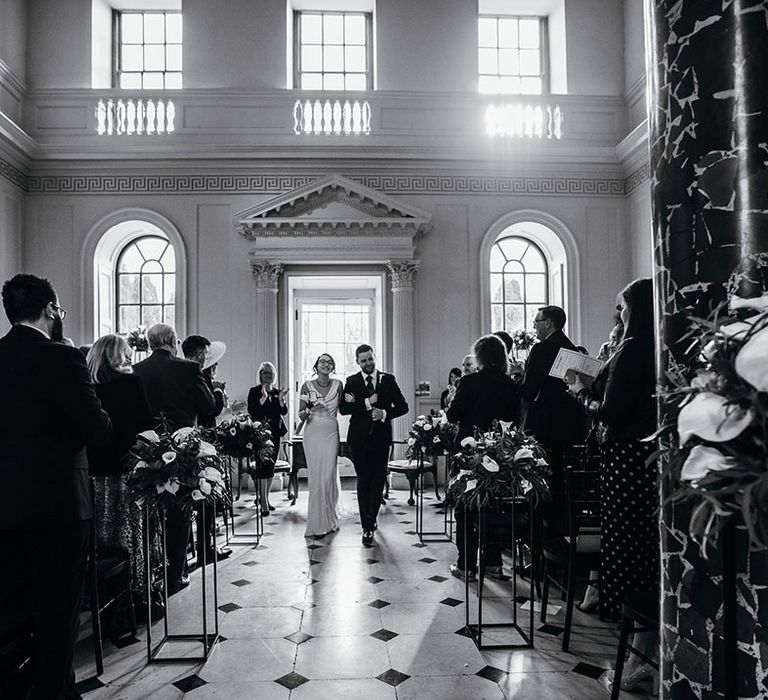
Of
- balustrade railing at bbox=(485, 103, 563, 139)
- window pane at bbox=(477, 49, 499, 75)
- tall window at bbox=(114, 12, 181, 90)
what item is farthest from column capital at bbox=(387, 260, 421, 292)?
tall window at bbox=(114, 12, 181, 90)

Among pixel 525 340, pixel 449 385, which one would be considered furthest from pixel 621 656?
pixel 449 385

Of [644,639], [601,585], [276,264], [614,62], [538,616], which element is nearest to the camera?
[644,639]

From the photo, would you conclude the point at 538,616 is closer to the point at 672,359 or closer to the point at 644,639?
the point at 644,639

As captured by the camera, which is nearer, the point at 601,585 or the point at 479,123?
the point at 601,585

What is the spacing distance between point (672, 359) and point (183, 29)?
1006 centimetres

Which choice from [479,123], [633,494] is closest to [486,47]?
[479,123]

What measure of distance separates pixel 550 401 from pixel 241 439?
10.2ft

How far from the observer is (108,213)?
31.1 feet

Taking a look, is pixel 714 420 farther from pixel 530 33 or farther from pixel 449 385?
pixel 530 33

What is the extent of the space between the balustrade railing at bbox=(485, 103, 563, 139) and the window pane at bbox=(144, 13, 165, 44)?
5.57 metres

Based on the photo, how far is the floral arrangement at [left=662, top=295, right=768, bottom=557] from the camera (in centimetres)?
114

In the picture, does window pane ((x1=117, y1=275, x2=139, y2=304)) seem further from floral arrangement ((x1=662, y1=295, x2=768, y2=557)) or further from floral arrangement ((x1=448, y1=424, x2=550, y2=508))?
floral arrangement ((x1=662, y1=295, x2=768, y2=557))

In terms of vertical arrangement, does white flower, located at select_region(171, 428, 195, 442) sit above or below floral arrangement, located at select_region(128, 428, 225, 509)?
above

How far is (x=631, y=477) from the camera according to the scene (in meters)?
3.26
